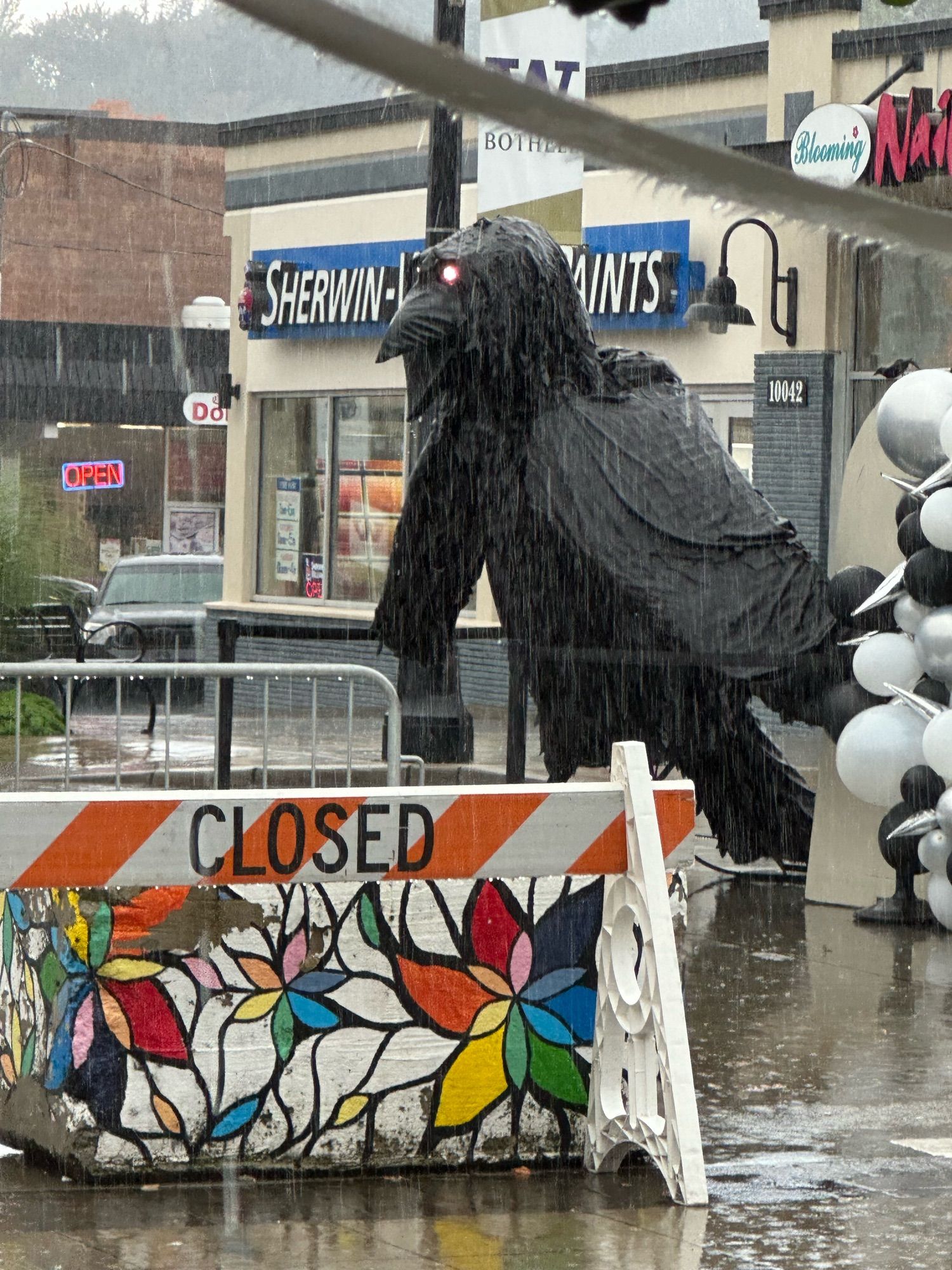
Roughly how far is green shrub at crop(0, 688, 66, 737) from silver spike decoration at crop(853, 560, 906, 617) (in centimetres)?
966

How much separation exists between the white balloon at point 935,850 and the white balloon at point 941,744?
311mm

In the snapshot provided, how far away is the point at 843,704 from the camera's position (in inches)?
345

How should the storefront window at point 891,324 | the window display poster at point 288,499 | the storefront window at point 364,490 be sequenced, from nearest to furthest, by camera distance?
the storefront window at point 891,324 → the storefront window at point 364,490 → the window display poster at point 288,499

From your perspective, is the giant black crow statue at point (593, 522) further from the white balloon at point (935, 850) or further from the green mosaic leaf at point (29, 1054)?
the green mosaic leaf at point (29, 1054)

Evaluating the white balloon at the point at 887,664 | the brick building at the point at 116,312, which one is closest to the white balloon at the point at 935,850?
the white balloon at the point at 887,664

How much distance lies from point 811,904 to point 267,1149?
482 cm

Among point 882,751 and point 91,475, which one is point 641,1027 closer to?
point 882,751

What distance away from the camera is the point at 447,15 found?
40.7 feet

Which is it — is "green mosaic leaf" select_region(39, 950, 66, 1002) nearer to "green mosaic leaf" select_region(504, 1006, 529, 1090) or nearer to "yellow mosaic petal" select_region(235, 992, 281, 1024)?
"yellow mosaic petal" select_region(235, 992, 281, 1024)

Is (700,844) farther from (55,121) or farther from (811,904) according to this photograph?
(55,121)

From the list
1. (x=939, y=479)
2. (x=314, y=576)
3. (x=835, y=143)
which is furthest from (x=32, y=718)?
(x=939, y=479)

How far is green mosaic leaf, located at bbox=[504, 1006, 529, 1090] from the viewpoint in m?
5.20

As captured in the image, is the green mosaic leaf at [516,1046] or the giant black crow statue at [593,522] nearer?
the green mosaic leaf at [516,1046]

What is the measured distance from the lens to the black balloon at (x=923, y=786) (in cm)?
817
